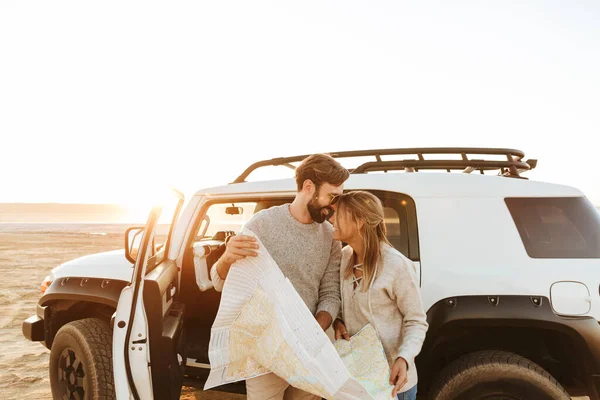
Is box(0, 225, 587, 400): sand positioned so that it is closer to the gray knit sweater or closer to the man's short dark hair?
the gray knit sweater

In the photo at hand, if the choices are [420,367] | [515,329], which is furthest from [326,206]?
[515,329]

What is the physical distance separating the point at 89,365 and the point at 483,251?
2568 mm

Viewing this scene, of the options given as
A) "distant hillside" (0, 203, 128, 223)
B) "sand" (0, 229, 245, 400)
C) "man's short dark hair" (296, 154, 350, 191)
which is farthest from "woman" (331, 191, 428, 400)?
"distant hillside" (0, 203, 128, 223)

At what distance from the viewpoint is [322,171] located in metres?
2.09

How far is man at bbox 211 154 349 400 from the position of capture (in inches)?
82.6

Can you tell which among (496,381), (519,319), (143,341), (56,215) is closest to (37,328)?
(143,341)

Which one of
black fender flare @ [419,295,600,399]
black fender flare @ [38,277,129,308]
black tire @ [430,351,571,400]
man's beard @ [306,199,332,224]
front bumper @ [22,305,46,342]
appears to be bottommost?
black tire @ [430,351,571,400]

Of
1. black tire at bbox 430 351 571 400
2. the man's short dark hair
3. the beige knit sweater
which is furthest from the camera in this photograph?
black tire at bbox 430 351 571 400

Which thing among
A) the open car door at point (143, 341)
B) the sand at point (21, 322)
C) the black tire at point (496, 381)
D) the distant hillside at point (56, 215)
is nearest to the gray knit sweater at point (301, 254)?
the open car door at point (143, 341)

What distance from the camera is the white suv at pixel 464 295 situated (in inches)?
90.1

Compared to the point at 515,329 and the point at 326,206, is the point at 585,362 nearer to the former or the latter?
the point at 515,329

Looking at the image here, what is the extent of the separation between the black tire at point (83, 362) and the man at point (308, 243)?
127cm

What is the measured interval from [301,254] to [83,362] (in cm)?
179

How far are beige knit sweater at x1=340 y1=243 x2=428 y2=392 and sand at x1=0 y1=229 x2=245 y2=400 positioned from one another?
2.74 metres
